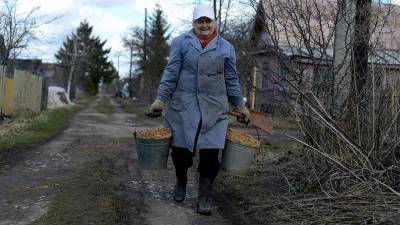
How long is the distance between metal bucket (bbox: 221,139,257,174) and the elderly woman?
136mm

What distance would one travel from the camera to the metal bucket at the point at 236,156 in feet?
19.2

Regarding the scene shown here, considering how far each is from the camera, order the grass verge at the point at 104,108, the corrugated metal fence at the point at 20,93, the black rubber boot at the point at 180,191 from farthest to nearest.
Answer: the grass verge at the point at 104,108 → the corrugated metal fence at the point at 20,93 → the black rubber boot at the point at 180,191

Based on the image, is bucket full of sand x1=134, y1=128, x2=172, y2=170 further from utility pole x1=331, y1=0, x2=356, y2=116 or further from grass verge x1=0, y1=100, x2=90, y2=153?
grass verge x1=0, y1=100, x2=90, y2=153

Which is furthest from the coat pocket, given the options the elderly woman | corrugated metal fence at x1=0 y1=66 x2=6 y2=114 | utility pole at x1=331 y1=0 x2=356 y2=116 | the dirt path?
corrugated metal fence at x1=0 y1=66 x2=6 y2=114

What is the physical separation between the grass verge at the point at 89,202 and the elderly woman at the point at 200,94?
0.89 meters

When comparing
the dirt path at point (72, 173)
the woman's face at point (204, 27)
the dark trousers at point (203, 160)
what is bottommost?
the dirt path at point (72, 173)

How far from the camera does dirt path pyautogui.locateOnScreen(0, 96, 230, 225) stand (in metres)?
5.50

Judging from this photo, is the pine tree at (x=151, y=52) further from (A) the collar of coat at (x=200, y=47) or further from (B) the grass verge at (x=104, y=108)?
(A) the collar of coat at (x=200, y=47)

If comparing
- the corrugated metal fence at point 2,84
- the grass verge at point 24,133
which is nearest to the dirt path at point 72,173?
the grass verge at point 24,133

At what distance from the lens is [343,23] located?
22.5 feet

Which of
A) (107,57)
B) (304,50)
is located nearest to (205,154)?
(304,50)

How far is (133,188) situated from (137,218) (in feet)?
4.78

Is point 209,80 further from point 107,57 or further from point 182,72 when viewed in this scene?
point 107,57

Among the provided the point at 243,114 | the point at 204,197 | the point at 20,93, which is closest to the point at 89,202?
the point at 204,197
